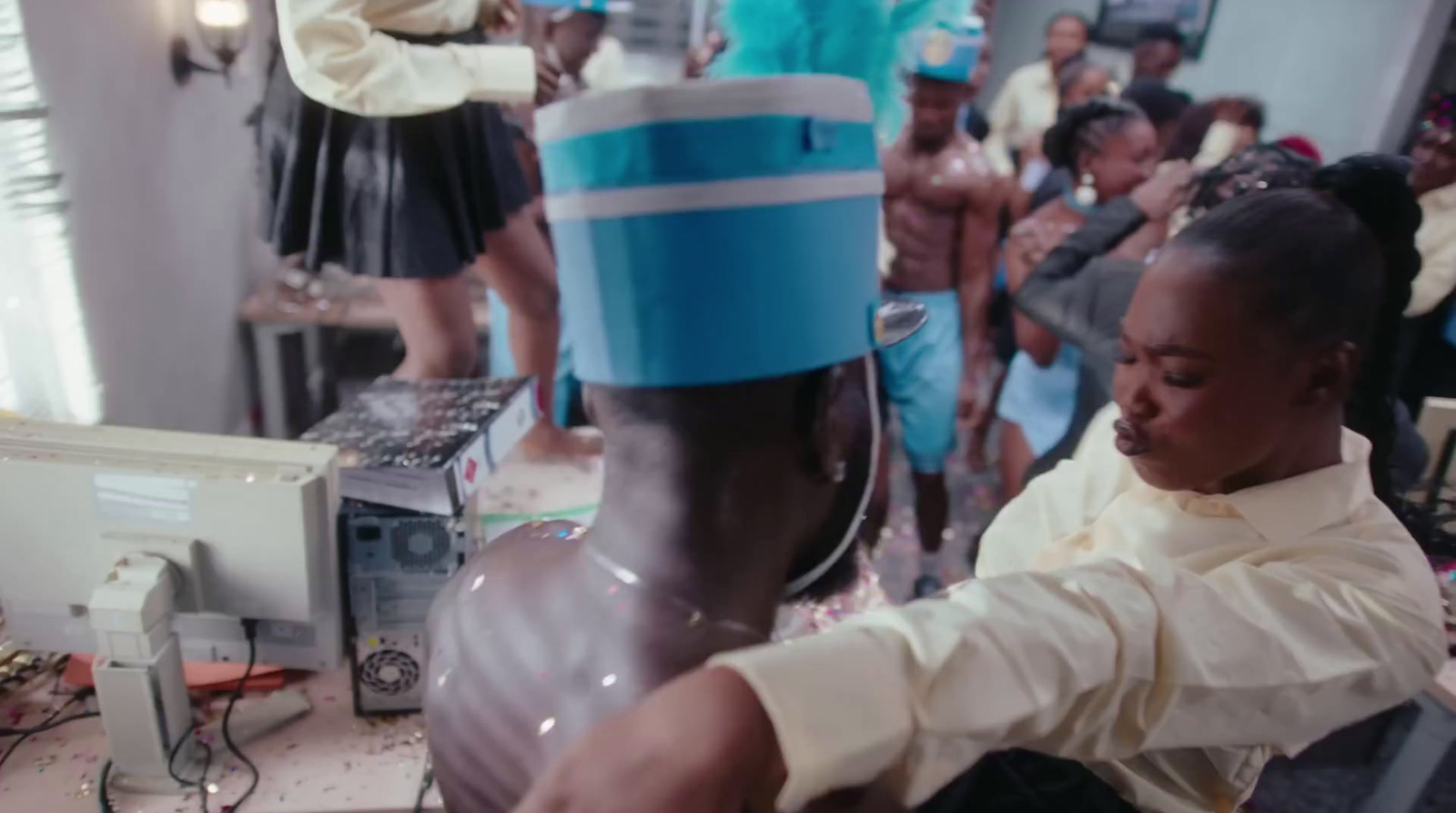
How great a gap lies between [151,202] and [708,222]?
221 centimetres

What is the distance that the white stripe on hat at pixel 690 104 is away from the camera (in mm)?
613

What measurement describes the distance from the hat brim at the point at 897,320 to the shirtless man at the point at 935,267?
173 cm

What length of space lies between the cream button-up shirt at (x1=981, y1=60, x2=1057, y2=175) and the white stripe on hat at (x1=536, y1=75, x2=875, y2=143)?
13.0ft

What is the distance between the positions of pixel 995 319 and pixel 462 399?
2544 mm

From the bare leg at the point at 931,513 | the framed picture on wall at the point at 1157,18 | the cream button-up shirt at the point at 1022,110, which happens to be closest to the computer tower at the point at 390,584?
the bare leg at the point at 931,513

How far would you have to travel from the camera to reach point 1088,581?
62cm

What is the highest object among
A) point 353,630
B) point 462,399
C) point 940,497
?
point 462,399

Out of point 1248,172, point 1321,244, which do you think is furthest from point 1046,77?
point 1321,244

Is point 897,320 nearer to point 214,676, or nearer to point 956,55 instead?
point 214,676

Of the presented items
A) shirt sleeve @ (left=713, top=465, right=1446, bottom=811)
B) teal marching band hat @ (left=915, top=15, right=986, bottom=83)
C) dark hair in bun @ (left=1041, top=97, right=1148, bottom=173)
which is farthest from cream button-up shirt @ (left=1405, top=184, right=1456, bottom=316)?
shirt sleeve @ (left=713, top=465, right=1446, bottom=811)

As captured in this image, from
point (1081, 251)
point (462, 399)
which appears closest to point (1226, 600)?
point (462, 399)

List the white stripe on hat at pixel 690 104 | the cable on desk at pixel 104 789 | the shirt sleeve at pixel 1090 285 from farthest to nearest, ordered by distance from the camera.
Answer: the shirt sleeve at pixel 1090 285 < the cable on desk at pixel 104 789 < the white stripe on hat at pixel 690 104

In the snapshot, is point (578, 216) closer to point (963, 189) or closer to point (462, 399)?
point (462, 399)

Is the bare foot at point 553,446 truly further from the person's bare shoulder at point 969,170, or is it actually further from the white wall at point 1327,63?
the white wall at point 1327,63
